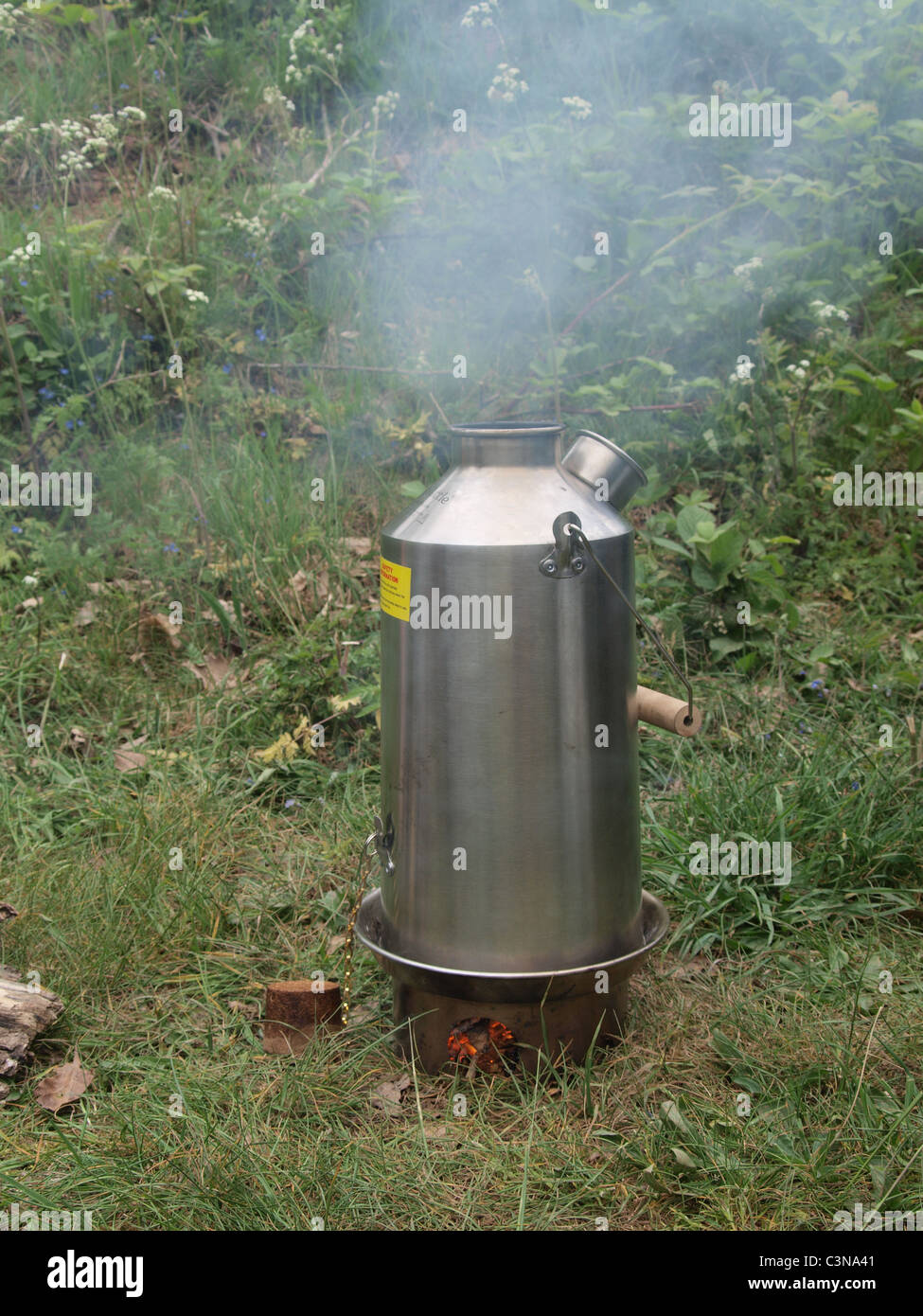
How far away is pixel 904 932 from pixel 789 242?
322 centimetres

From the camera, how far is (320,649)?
3830mm

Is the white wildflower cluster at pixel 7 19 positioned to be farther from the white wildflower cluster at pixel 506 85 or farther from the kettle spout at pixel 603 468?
the kettle spout at pixel 603 468

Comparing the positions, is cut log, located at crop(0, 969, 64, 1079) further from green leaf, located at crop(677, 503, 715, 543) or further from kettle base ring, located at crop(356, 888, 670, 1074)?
green leaf, located at crop(677, 503, 715, 543)

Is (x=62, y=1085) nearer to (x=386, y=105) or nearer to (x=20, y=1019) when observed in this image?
(x=20, y=1019)

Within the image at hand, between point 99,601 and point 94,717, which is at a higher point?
point 99,601

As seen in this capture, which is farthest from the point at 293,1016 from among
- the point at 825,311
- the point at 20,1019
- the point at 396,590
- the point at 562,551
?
the point at 825,311

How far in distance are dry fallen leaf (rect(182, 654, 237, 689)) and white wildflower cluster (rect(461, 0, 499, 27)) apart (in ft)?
9.56

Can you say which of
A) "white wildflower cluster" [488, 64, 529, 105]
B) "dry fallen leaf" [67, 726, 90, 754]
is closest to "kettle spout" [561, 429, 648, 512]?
"dry fallen leaf" [67, 726, 90, 754]

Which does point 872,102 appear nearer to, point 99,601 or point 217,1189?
point 99,601

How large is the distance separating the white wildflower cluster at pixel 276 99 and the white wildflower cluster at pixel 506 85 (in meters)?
1.02

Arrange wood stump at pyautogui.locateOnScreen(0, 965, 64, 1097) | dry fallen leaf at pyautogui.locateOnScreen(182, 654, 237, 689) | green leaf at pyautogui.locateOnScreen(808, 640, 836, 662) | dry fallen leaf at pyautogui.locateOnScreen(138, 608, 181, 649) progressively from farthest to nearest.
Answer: dry fallen leaf at pyautogui.locateOnScreen(138, 608, 181, 649) → dry fallen leaf at pyautogui.locateOnScreen(182, 654, 237, 689) → green leaf at pyautogui.locateOnScreen(808, 640, 836, 662) → wood stump at pyautogui.locateOnScreen(0, 965, 64, 1097)

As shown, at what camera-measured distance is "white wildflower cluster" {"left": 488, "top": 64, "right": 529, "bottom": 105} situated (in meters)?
4.76
